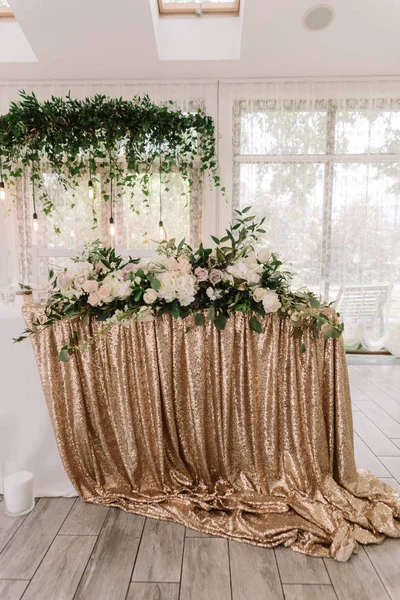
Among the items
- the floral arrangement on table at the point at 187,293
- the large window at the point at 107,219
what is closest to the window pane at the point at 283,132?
the large window at the point at 107,219

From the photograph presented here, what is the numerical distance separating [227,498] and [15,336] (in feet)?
3.89

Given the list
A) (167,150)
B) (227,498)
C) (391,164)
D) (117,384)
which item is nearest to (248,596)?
(227,498)

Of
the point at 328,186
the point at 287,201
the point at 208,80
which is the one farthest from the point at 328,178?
the point at 208,80

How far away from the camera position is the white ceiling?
3.78 metres

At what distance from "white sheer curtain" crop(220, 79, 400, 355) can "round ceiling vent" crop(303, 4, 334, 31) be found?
752 mm

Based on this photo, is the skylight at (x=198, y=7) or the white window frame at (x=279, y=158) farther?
the white window frame at (x=279, y=158)

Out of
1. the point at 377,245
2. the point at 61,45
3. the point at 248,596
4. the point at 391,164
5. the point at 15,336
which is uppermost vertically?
the point at 61,45

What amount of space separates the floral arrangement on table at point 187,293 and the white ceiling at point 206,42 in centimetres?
294

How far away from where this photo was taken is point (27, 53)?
170 inches

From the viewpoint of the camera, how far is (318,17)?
12.6 feet

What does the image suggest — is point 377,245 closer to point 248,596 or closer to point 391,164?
point 391,164

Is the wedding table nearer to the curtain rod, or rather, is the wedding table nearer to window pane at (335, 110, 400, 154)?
the curtain rod

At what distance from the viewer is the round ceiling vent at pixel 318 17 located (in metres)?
3.77

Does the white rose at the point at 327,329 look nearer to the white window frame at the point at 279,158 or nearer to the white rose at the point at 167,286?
the white rose at the point at 167,286
